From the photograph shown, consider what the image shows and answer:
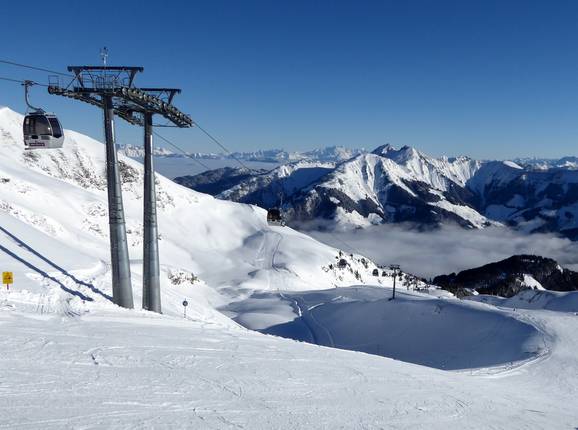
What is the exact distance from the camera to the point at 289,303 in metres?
70.3

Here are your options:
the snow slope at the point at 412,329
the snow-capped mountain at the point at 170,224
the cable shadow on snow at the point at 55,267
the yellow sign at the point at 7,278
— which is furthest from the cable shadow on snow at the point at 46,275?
the snow-capped mountain at the point at 170,224

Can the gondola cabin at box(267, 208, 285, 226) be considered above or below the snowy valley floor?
above

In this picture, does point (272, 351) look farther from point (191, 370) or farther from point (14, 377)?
point (14, 377)

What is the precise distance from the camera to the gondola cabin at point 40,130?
21484 mm

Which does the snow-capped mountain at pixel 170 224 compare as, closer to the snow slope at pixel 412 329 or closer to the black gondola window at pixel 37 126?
the snow slope at pixel 412 329

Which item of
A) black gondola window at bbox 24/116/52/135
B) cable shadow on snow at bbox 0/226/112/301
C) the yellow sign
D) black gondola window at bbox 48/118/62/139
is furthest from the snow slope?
black gondola window at bbox 24/116/52/135

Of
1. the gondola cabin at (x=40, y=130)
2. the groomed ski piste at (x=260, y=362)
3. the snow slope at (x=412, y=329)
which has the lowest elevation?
the snow slope at (x=412, y=329)

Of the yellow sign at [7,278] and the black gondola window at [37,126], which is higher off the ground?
the black gondola window at [37,126]

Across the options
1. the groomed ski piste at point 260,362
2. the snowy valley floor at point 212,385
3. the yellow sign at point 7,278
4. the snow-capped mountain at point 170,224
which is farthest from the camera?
the snow-capped mountain at point 170,224

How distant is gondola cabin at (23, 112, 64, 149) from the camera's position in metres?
21.5

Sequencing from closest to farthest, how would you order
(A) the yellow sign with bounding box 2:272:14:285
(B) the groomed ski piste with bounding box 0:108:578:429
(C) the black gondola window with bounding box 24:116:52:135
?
(B) the groomed ski piste with bounding box 0:108:578:429 → (A) the yellow sign with bounding box 2:272:14:285 → (C) the black gondola window with bounding box 24:116:52:135

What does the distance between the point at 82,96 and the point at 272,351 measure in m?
16.8

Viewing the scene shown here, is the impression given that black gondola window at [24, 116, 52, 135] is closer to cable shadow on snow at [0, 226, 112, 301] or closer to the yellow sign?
the yellow sign

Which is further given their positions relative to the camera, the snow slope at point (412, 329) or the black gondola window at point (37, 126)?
the snow slope at point (412, 329)
